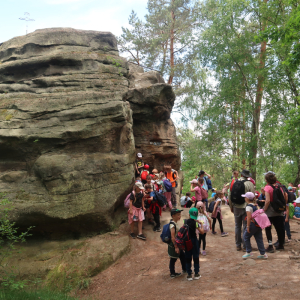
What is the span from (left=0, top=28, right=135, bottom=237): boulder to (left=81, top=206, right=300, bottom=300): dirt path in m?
1.76

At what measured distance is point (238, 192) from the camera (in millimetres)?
6703

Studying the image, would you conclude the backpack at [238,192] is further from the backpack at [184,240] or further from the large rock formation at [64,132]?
the large rock formation at [64,132]

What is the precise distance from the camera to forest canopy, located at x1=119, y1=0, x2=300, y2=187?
1419 cm

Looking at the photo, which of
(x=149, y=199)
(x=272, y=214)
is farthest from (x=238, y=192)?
(x=149, y=199)

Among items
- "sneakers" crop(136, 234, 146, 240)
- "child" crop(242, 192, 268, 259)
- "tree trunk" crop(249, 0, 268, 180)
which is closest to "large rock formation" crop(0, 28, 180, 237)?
"sneakers" crop(136, 234, 146, 240)

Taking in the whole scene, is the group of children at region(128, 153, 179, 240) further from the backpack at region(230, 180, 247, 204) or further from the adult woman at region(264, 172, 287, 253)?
the adult woman at region(264, 172, 287, 253)

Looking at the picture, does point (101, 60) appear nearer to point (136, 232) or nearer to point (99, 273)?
point (136, 232)

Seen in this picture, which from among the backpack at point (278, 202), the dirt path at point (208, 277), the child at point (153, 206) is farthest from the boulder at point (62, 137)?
the backpack at point (278, 202)

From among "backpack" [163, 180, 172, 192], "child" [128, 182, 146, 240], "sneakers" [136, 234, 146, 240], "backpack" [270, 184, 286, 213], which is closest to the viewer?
"backpack" [270, 184, 286, 213]

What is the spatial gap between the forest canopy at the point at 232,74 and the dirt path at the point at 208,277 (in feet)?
19.5

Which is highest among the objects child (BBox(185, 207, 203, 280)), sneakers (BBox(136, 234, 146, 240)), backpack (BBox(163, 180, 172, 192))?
backpack (BBox(163, 180, 172, 192))

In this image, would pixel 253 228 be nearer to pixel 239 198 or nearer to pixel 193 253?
pixel 239 198

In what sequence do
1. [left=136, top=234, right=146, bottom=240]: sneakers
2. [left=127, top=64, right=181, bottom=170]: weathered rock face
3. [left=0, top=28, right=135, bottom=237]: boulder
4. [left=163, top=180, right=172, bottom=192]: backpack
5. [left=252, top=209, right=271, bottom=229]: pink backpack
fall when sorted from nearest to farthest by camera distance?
[left=252, top=209, right=271, bottom=229]: pink backpack → [left=0, top=28, right=135, bottom=237]: boulder → [left=136, top=234, right=146, bottom=240]: sneakers → [left=163, top=180, right=172, bottom=192]: backpack → [left=127, top=64, right=181, bottom=170]: weathered rock face

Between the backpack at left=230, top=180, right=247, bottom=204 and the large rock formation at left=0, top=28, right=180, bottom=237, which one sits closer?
the backpack at left=230, top=180, right=247, bottom=204
